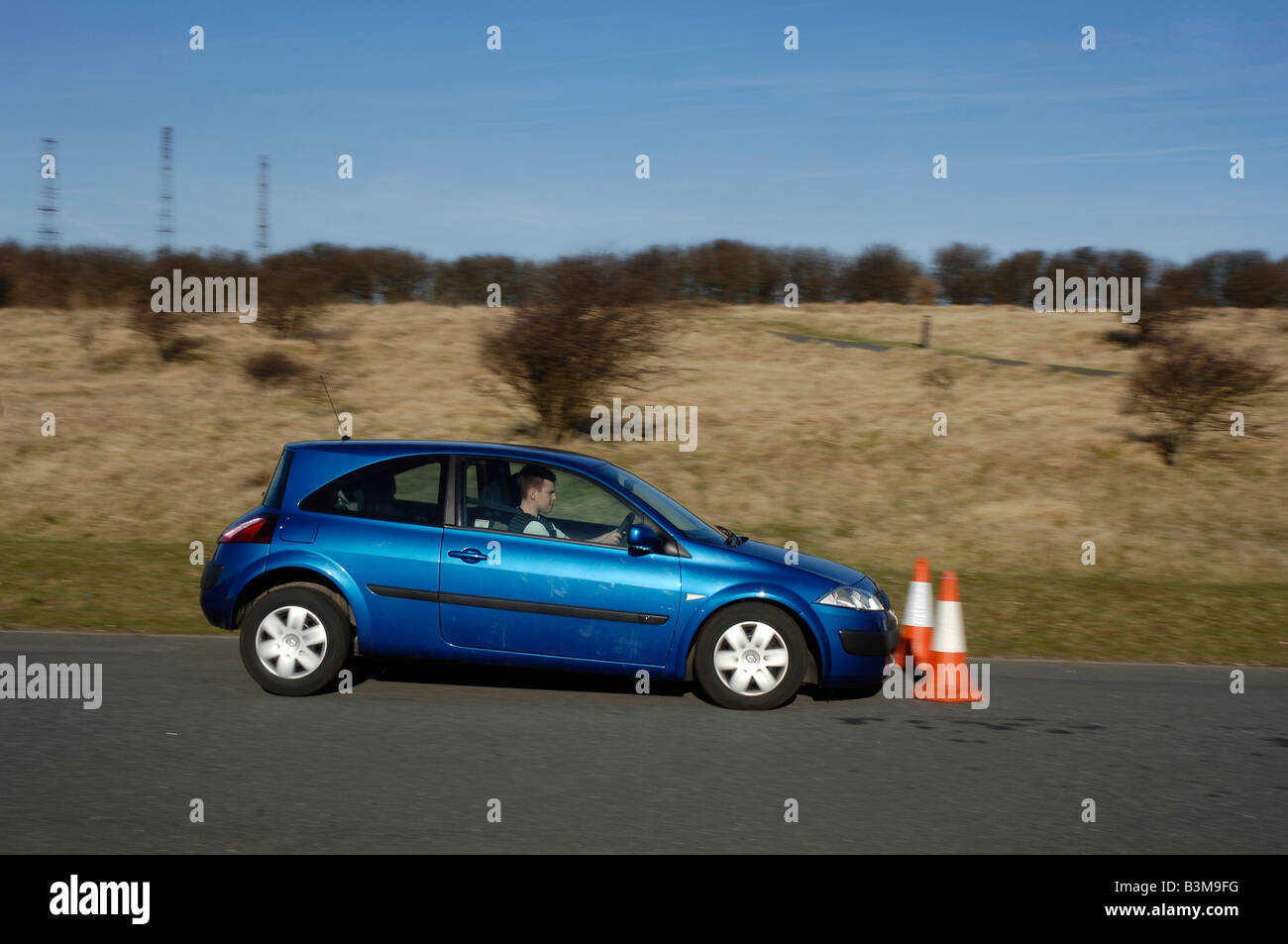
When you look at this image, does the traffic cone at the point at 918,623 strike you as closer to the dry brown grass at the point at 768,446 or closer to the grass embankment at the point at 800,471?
the grass embankment at the point at 800,471

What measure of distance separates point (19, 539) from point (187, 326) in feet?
62.3

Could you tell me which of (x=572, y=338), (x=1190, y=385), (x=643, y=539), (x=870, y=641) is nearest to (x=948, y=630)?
(x=870, y=641)

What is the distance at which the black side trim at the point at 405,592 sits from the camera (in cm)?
803

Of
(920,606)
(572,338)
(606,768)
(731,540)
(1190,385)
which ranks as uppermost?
(572,338)

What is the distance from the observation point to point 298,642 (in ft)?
26.6

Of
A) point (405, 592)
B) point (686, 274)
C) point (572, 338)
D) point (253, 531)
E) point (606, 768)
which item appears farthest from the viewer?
point (686, 274)

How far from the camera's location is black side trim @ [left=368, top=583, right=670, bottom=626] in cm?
793

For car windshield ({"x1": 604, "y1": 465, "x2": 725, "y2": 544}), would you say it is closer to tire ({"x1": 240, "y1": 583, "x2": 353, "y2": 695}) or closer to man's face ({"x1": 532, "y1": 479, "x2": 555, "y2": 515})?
man's face ({"x1": 532, "y1": 479, "x2": 555, "y2": 515})

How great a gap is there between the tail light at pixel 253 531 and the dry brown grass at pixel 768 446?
893 centimetres

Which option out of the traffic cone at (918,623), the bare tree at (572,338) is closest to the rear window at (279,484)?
the traffic cone at (918,623)

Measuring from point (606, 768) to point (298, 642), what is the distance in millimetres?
2590

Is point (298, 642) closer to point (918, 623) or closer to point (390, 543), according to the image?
point (390, 543)

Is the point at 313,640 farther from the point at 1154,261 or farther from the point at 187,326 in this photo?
the point at 1154,261

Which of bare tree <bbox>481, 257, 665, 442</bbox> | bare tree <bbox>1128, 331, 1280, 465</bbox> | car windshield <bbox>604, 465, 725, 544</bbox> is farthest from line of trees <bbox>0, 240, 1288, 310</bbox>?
car windshield <bbox>604, 465, 725, 544</bbox>
